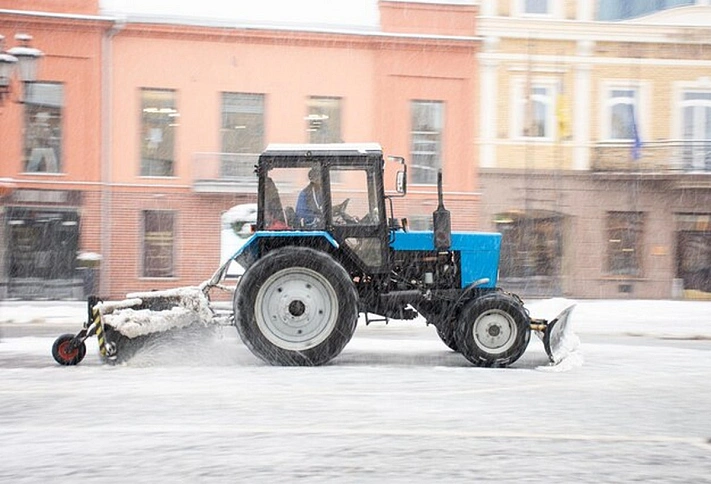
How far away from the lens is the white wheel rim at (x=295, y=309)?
906cm

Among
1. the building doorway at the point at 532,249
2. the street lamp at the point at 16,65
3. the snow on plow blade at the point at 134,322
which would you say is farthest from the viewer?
the building doorway at the point at 532,249

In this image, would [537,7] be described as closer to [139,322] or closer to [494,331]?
[494,331]

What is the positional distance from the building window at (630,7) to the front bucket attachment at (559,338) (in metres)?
16.9

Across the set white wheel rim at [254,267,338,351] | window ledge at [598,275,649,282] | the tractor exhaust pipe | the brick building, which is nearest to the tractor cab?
white wheel rim at [254,267,338,351]

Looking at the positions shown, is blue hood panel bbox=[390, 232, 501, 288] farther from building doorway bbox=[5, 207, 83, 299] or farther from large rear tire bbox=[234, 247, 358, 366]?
building doorway bbox=[5, 207, 83, 299]

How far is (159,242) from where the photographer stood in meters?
22.6

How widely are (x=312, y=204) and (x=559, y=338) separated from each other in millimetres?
3126

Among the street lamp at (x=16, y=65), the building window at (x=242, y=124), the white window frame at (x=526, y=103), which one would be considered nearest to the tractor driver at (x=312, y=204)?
the street lamp at (x=16, y=65)

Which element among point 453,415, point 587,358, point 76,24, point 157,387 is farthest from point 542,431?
point 76,24

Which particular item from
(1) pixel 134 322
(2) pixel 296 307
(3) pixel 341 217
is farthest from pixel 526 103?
(1) pixel 134 322

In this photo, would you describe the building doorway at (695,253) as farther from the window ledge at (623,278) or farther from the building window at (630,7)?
the building window at (630,7)

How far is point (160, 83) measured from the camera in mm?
22453

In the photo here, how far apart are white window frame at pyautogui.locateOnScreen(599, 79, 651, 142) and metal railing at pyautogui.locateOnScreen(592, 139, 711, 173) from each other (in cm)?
38

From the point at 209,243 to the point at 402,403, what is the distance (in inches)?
640
